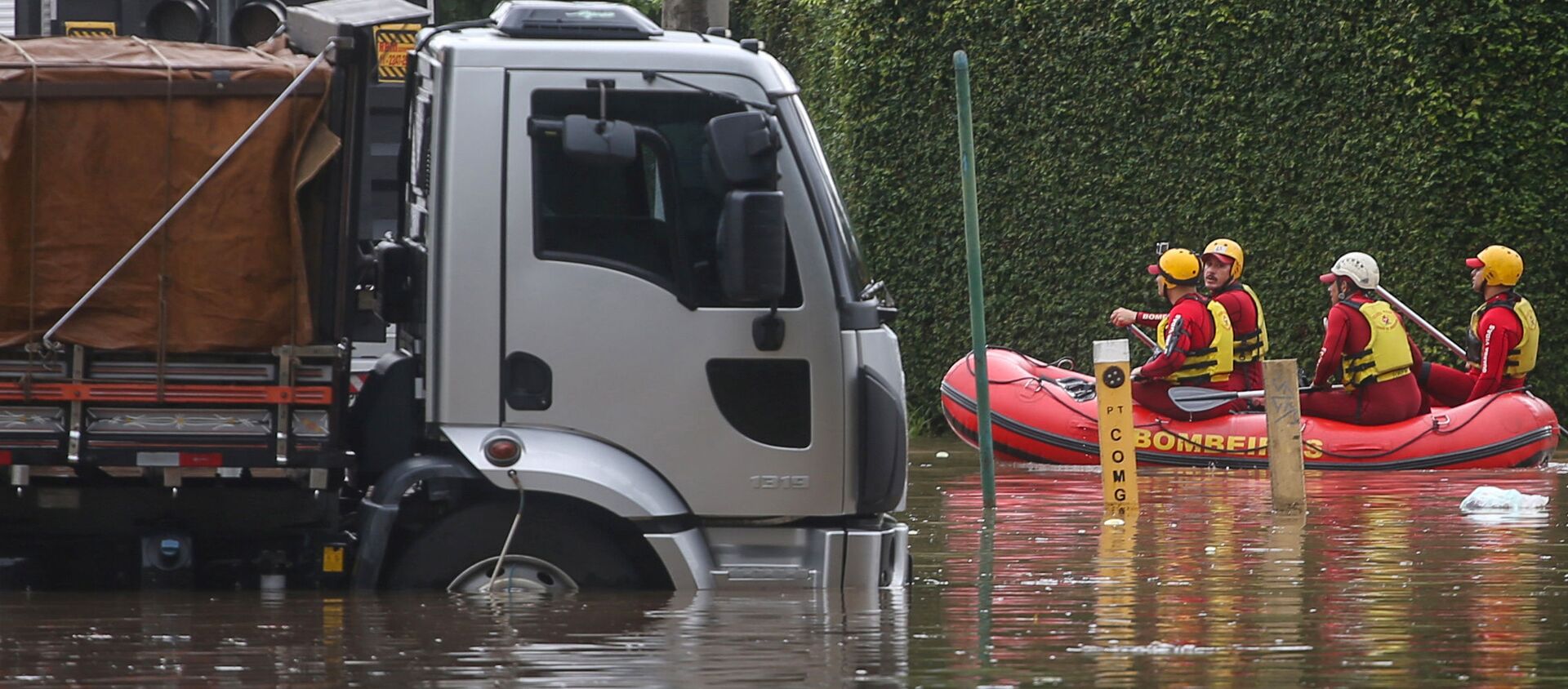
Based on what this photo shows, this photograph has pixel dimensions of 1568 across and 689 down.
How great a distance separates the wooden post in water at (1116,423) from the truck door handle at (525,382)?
586cm

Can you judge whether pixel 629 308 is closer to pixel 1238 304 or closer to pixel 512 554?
pixel 512 554

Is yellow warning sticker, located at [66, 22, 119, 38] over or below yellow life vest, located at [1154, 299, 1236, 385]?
over

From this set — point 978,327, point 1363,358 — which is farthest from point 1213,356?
point 978,327

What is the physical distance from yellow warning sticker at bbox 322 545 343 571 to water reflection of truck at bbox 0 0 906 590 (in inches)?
5.8

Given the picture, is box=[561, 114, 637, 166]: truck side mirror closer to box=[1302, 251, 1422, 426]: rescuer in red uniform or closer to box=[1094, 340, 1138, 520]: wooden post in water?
box=[1094, 340, 1138, 520]: wooden post in water

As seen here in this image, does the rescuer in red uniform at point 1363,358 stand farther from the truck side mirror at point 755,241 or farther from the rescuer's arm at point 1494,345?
the truck side mirror at point 755,241

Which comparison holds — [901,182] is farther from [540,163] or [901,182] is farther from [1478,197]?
[540,163]

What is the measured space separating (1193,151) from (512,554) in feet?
44.0

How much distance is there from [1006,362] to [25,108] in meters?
11.8

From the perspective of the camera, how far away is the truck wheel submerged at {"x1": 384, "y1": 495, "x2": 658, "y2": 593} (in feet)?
27.5

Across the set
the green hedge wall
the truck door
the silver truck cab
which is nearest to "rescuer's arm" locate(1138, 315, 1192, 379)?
the green hedge wall

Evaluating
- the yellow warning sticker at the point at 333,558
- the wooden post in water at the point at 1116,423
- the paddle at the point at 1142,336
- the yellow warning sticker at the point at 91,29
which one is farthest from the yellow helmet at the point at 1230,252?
the yellow warning sticker at the point at 333,558

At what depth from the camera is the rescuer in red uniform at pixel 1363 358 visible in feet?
57.8

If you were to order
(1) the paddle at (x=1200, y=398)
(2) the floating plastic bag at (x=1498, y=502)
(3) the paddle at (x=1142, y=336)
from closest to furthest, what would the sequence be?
(2) the floating plastic bag at (x=1498, y=502) < (1) the paddle at (x=1200, y=398) < (3) the paddle at (x=1142, y=336)
